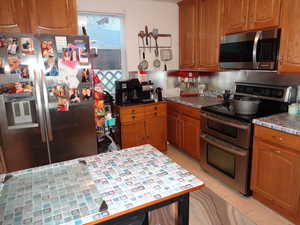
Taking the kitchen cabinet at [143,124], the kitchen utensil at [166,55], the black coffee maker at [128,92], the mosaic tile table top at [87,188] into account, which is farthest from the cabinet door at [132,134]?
the mosaic tile table top at [87,188]

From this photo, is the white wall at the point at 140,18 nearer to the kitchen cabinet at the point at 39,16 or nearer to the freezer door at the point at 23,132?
the kitchen cabinet at the point at 39,16

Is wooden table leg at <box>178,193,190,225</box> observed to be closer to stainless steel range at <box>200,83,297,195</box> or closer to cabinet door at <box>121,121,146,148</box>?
stainless steel range at <box>200,83,297,195</box>

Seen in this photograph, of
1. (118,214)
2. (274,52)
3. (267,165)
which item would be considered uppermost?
(274,52)

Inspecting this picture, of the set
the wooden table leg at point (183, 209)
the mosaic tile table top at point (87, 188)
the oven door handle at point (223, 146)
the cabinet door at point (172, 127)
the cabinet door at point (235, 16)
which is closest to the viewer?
the mosaic tile table top at point (87, 188)

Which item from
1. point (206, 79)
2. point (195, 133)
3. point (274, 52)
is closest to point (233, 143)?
point (195, 133)

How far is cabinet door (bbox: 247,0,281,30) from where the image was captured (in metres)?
2.01

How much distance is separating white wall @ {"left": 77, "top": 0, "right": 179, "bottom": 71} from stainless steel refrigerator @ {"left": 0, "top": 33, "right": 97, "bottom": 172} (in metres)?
1.09

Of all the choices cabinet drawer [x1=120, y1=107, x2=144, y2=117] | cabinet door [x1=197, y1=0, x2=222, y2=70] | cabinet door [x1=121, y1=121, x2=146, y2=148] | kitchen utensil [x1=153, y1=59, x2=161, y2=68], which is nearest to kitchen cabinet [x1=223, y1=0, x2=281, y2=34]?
cabinet door [x1=197, y1=0, x2=222, y2=70]

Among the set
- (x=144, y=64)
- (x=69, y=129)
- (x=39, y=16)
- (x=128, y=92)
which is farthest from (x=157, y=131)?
(x=39, y=16)

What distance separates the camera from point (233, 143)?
220cm

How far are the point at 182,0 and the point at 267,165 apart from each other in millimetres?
2636

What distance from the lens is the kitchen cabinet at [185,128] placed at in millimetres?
2846

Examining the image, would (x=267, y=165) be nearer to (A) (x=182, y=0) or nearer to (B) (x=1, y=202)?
(B) (x=1, y=202)

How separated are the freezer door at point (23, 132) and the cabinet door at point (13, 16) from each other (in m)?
0.62
